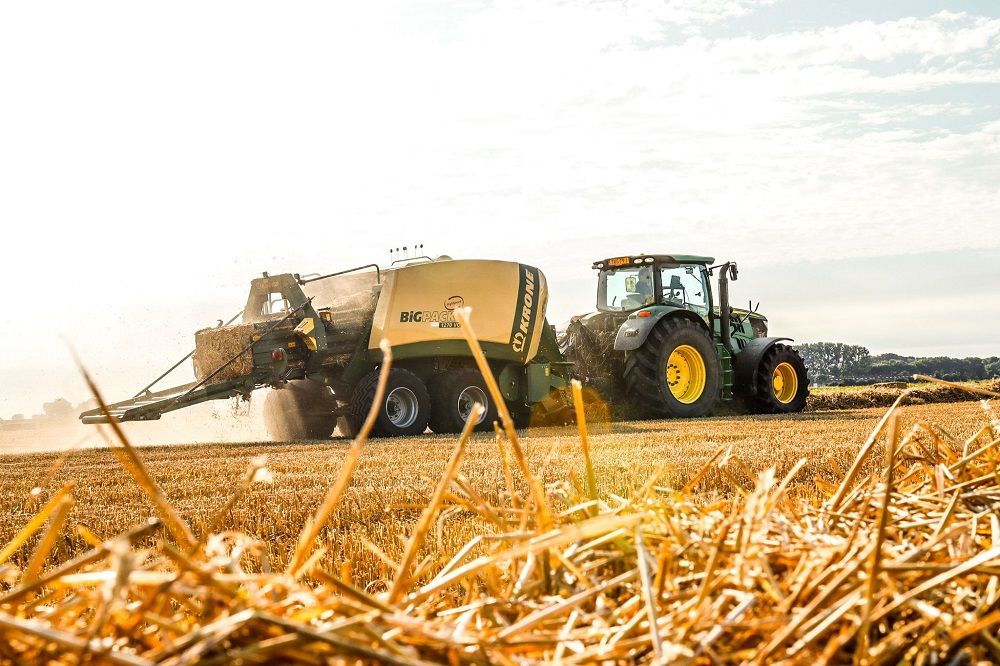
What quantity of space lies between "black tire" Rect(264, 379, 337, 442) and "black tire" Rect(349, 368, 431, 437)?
661 mm

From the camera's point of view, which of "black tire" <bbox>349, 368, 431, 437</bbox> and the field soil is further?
"black tire" <bbox>349, 368, 431, 437</bbox>

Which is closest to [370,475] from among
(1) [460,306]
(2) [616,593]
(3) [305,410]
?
(2) [616,593]

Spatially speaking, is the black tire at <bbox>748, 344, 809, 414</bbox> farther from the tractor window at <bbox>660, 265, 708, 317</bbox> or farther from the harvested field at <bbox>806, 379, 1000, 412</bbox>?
the harvested field at <bbox>806, 379, 1000, 412</bbox>

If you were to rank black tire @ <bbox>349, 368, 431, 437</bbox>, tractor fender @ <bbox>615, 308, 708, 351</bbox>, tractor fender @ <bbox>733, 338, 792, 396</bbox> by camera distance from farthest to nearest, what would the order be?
tractor fender @ <bbox>733, 338, 792, 396</bbox>, tractor fender @ <bbox>615, 308, 708, 351</bbox>, black tire @ <bbox>349, 368, 431, 437</bbox>

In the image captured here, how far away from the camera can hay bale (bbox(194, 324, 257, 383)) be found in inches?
472

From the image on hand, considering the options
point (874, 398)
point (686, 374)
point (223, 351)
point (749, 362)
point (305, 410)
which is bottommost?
point (874, 398)

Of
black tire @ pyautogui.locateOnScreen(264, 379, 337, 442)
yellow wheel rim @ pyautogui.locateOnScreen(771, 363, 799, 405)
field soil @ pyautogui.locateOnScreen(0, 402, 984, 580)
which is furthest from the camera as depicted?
yellow wheel rim @ pyautogui.locateOnScreen(771, 363, 799, 405)

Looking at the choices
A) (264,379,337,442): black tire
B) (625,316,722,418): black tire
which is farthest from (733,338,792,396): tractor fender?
(264,379,337,442): black tire

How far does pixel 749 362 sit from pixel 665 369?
242 cm

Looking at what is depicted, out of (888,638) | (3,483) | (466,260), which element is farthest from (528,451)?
(888,638)

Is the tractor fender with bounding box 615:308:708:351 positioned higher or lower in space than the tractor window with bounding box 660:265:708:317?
lower

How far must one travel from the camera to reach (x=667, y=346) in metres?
13.5

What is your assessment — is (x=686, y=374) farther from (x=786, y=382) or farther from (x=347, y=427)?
(x=347, y=427)

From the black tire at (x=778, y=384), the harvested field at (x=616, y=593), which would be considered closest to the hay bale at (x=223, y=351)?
the black tire at (x=778, y=384)
